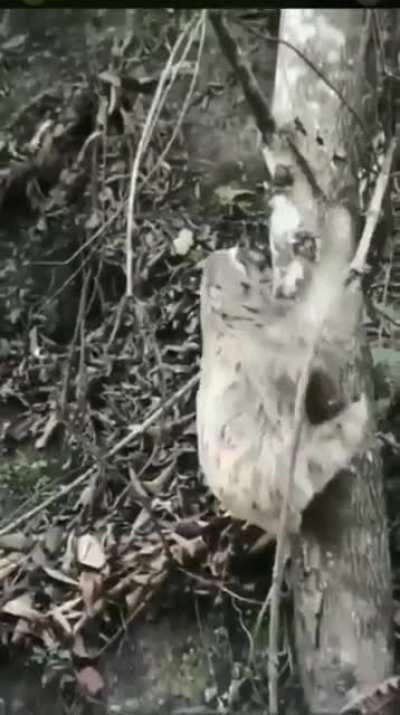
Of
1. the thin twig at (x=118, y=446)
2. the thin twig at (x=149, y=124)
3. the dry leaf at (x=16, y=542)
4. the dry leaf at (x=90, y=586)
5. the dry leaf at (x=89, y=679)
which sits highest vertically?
the thin twig at (x=149, y=124)

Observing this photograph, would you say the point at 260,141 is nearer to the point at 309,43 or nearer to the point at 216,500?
the point at 309,43

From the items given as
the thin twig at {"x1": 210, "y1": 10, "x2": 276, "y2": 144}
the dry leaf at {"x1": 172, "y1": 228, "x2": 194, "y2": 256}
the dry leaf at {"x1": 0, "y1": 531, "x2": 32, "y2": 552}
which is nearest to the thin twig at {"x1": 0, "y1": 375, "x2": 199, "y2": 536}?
the dry leaf at {"x1": 0, "y1": 531, "x2": 32, "y2": 552}

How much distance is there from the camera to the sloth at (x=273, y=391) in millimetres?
1063

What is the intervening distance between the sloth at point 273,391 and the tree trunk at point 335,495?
0.7 inches

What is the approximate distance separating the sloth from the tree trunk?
0.06 feet

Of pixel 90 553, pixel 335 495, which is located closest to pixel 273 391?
pixel 335 495

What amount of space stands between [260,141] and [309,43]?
0.10 metres

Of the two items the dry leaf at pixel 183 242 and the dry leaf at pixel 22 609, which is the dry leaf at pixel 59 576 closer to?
the dry leaf at pixel 22 609

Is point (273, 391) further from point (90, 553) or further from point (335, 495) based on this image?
point (90, 553)

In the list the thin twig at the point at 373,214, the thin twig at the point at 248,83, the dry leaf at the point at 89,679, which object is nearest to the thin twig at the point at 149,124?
the thin twig at the point at 248,83

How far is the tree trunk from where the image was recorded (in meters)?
1.06

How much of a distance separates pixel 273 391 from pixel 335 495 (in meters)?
0.11

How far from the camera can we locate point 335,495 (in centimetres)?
108

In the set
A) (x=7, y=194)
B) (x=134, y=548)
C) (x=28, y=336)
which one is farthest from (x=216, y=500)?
(x=7, y=194)
